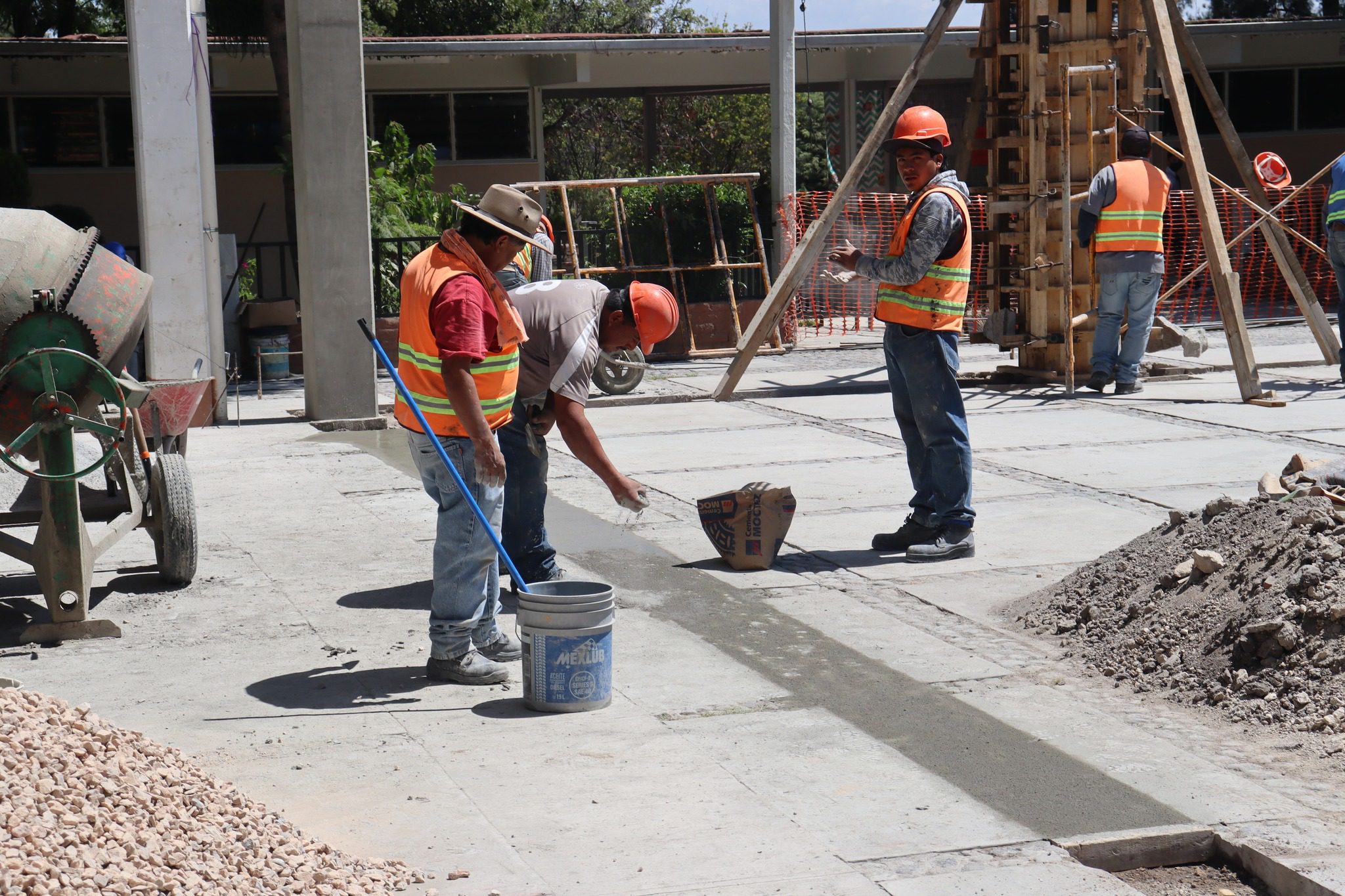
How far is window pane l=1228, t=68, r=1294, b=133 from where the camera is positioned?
25719mm

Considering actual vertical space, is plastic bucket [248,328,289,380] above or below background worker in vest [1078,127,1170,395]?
below

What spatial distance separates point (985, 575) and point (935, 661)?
1.42 meters

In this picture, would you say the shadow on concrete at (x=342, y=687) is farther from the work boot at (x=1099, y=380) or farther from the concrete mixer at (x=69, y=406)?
the work boot at (x=1099, y=380)

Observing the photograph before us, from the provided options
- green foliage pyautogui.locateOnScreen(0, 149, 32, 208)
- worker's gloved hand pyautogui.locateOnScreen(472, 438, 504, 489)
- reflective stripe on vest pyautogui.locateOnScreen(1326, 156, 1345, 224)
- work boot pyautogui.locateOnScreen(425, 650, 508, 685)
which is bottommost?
work boot pyautogui.locateOnScreen(425, 650, 508, 685)

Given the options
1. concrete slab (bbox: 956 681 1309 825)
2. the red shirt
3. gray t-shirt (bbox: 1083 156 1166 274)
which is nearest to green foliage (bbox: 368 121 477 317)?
gray t-shirt (bbox: 1083 156 1166 274)

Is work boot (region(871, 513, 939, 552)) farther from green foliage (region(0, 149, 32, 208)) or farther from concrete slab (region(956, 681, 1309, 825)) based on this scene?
green foliage (region(0, 149, 32, 208))

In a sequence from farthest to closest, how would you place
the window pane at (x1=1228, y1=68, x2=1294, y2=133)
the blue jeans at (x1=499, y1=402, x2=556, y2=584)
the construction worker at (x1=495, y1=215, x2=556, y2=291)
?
the window pane at (x1=1228, y1=68, x2=1294, y2=133), the blue jeans at (x1=499, y1=402, x2=556, y2=584), the construction worker at (x1=495, y1=215, x2=556, y2=291)

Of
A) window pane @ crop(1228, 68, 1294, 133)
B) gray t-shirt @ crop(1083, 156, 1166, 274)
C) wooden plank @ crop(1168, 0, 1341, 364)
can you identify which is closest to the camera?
gray t-shirt @ crop(1083, 156, 1166, 274)

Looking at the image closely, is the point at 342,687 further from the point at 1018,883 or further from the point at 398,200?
the point at 398,200

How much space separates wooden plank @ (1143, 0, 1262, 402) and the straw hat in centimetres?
846

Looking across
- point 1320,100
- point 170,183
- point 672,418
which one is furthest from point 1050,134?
point 1320,100

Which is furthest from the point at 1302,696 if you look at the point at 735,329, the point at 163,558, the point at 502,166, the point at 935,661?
the point at 502,166

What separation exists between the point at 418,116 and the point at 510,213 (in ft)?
62.6

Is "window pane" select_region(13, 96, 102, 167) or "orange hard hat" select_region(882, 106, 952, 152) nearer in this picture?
"orange hard hat" select_region(882, 106, 952, 152)
